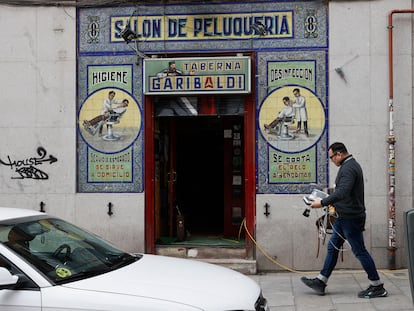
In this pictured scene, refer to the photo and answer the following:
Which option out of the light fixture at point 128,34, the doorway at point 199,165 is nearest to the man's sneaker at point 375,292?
the doorway at point 199,165

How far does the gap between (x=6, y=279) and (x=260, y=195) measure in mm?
5516

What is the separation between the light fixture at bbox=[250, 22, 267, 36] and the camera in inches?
361

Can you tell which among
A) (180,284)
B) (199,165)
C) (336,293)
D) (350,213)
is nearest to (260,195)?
(336,293)

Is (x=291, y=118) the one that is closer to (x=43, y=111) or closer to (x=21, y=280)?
(x=43, y=111)

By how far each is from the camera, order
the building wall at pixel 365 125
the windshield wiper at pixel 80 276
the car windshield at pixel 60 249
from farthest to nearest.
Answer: the building wall at pixel 365 125 < the car windshield at pixel 60 249 < the windshield wiper at pixel 80 276

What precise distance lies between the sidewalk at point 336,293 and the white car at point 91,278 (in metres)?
2.40

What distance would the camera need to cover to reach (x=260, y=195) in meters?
9.14

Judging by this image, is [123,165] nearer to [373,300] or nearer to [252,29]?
[252,29]

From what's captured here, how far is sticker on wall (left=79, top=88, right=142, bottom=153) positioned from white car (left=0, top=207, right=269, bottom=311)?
408cm

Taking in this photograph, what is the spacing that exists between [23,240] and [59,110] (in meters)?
5.11

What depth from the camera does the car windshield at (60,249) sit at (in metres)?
4.54

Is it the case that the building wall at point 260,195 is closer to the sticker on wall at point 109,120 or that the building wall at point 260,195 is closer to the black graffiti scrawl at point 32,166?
the black graffiti scrawl at point 32,166

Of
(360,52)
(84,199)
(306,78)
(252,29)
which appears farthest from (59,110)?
(360,52)

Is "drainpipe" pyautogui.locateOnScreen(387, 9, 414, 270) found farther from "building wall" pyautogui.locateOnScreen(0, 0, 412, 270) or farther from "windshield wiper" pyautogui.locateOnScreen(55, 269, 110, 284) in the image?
"windshield wiper" pyautogui.locateOnScreen(55, 269, 110, 284)
